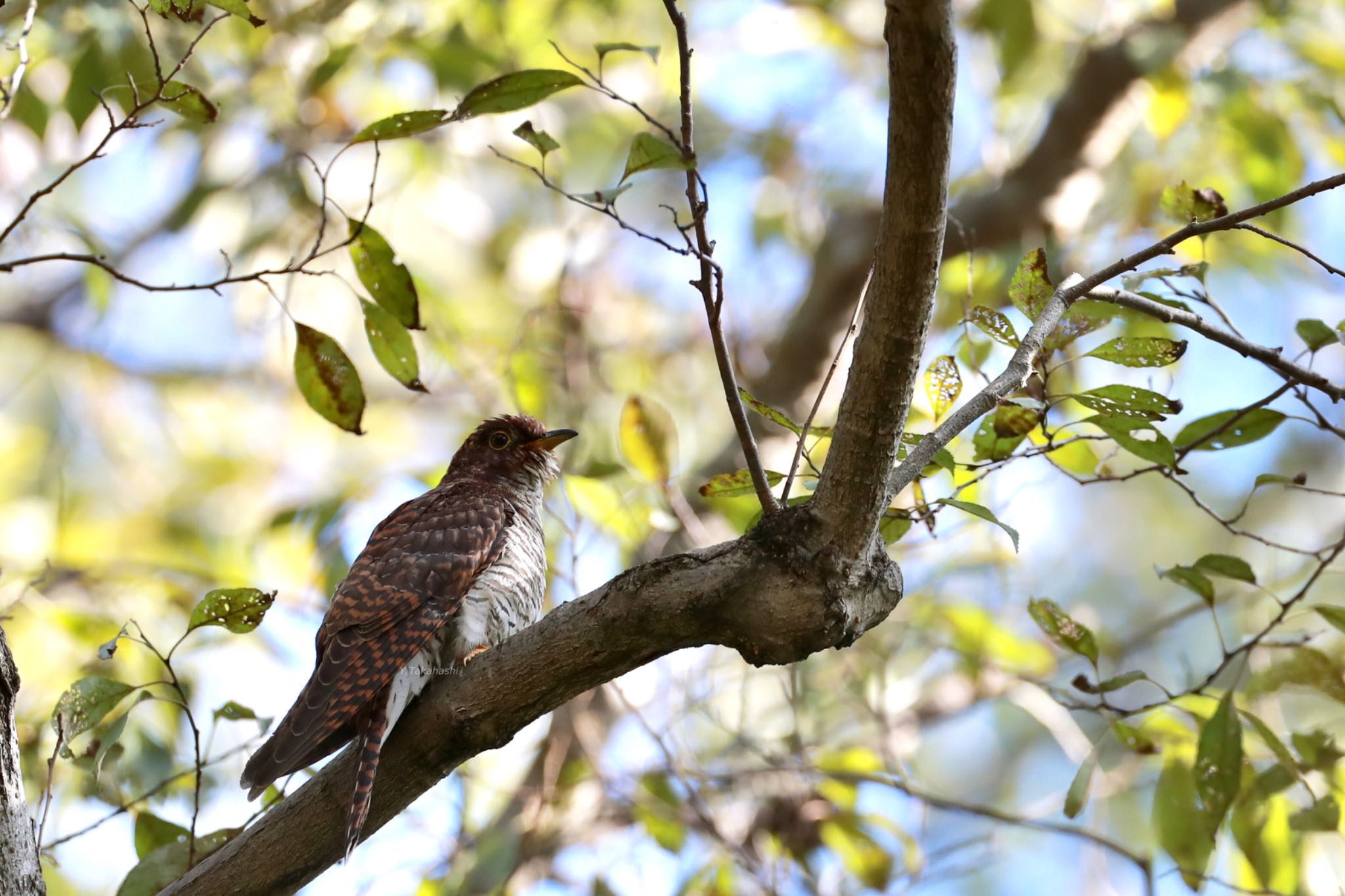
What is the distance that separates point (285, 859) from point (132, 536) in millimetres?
4774

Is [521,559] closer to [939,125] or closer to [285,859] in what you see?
[285,859]

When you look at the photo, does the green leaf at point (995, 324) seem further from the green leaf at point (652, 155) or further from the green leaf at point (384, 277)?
the green leaf at point (384, 277)

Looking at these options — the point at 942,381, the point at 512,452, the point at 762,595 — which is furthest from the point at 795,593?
the point at 512,452

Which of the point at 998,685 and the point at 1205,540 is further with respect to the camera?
the point at 1205,540

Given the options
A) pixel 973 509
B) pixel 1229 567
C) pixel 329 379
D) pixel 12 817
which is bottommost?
pixel 12 817

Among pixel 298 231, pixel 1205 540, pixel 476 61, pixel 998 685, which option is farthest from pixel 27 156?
pixel 1205 540

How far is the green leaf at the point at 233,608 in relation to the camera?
2.48 meters

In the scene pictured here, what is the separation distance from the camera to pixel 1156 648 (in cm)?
793

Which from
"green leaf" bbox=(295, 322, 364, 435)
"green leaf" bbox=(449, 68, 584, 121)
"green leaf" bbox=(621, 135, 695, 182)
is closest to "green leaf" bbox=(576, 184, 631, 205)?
"green leaf" bbox=(621, 135, 695, 182)

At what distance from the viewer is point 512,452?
455cm

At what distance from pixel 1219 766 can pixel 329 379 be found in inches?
89.2

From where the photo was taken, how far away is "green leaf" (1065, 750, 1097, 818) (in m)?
2.80

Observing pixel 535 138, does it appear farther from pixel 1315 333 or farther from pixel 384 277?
pixel 1315 333

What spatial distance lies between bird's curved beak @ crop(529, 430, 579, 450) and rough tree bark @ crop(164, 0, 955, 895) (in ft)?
6.61
